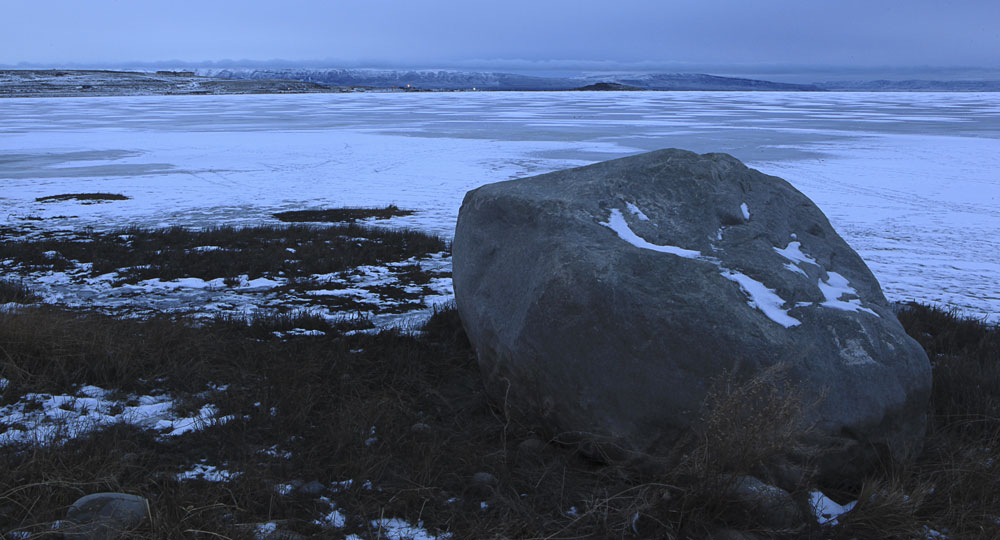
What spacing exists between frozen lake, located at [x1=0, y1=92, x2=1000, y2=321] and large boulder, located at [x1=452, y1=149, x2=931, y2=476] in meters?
4.06

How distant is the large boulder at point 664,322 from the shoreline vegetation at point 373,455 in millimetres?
175

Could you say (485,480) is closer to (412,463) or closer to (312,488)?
(412,463)

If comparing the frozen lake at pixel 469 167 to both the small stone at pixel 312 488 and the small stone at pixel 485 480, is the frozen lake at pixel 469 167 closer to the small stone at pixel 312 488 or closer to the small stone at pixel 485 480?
the small stone at pixel 485 480

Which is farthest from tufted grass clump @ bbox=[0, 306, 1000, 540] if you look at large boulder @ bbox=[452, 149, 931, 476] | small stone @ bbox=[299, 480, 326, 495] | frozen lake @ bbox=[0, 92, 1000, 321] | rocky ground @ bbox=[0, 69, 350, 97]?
rocky ground @ bbox=[0, 69, 350, 97]

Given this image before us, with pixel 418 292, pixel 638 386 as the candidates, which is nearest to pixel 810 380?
pixel 638 386

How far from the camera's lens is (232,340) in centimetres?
552

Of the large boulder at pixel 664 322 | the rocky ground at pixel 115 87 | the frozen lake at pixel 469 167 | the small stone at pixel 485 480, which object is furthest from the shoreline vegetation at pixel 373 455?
the rocky ground at pixel 115 87

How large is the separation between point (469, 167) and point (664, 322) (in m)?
14.6

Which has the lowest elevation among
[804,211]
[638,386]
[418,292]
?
[418,292]

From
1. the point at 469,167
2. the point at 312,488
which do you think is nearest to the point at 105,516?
the point at 312,488

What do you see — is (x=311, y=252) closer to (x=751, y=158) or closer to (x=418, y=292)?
(x=418, y=292)

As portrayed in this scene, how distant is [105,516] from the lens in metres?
2.92

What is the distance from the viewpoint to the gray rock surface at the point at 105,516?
2850mm

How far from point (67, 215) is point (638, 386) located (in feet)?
37.3
